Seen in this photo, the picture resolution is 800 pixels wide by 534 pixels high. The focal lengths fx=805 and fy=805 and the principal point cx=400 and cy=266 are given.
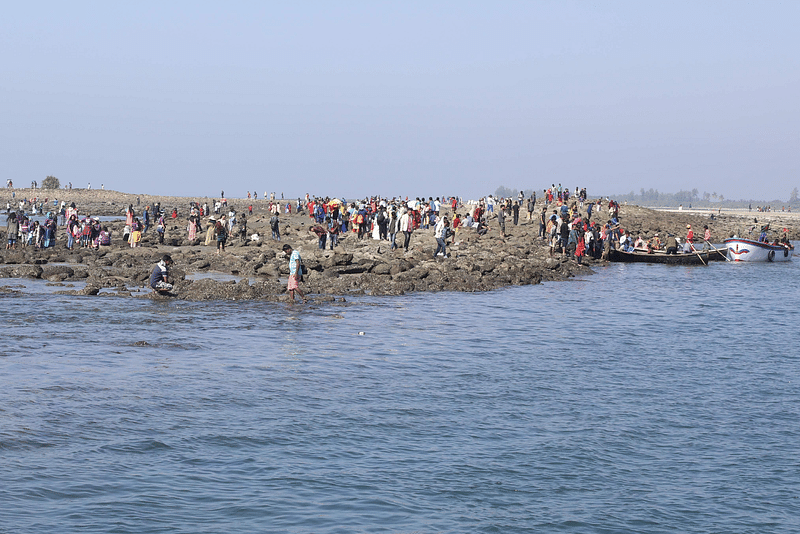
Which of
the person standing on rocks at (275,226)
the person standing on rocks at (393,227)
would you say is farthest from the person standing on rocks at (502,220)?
the person standing on rocks at (275,226)

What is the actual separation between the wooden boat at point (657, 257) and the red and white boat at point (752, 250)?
4129 millimetres

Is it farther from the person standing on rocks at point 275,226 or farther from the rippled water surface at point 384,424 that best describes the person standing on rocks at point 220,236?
the rippled water surface at point 384,424

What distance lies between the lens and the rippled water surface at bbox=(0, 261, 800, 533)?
937cm

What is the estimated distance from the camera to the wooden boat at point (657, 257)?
4378 centimetres

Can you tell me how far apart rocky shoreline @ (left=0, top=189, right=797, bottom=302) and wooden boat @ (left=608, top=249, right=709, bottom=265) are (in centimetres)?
142

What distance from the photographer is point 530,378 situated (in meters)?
16.2

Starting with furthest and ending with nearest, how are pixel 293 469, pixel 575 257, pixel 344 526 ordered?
pixel 575 257, pixel 293 469, pixel 344 526

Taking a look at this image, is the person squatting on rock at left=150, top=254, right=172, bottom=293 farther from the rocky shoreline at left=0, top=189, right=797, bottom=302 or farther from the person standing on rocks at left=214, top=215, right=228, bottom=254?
the person standing on rocks at left=214, top=215, right=228, bottom=254

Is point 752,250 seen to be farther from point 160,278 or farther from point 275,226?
point 160,278

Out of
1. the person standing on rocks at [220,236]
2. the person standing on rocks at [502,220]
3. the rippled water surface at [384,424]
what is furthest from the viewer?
the person standing on rocks at [502,220]

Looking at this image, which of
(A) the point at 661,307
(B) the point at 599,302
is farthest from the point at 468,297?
(A) the point at 661,307

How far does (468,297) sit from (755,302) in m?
11.1

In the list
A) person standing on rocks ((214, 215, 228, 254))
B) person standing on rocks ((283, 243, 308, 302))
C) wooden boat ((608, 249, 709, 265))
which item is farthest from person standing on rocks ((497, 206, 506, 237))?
person standing on rocks ((283, 243, 308, 302))

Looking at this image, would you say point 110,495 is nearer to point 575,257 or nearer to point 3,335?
point 3,335
